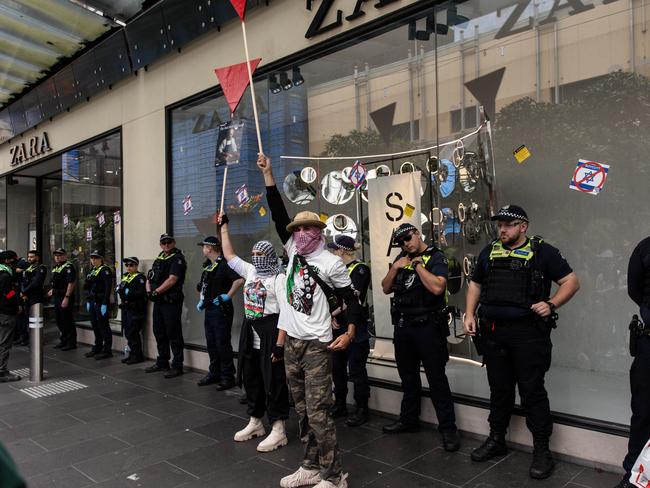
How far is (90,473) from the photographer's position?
167 inches

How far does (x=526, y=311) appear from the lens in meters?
3.82

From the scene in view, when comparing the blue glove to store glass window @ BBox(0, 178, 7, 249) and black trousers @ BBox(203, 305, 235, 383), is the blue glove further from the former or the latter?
store glass window @ BBox(0, 178, 7, 249)

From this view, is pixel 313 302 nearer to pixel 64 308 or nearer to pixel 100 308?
pixel 100 308

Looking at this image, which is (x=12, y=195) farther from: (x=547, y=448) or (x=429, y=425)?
(x=547, y=448)

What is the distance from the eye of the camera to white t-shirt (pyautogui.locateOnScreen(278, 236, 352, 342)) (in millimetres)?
3680

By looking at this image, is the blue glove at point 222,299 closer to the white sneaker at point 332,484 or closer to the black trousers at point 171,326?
the black trousers at point 171,326

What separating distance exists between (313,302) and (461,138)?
304 centimetres

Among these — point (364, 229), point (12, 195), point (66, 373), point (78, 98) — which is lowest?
point (66, 373)

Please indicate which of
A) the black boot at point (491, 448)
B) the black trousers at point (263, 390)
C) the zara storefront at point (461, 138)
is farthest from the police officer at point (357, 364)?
the black boot at point (491, 448)

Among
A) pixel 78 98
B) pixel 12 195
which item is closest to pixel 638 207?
pixel 78 98

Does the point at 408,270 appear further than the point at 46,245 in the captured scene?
No

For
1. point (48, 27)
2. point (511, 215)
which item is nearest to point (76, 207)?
point (48, 27)

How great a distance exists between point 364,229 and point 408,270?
80.0 inches

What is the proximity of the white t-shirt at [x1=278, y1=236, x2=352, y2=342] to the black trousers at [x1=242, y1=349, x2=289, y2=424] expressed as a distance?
94 cm
